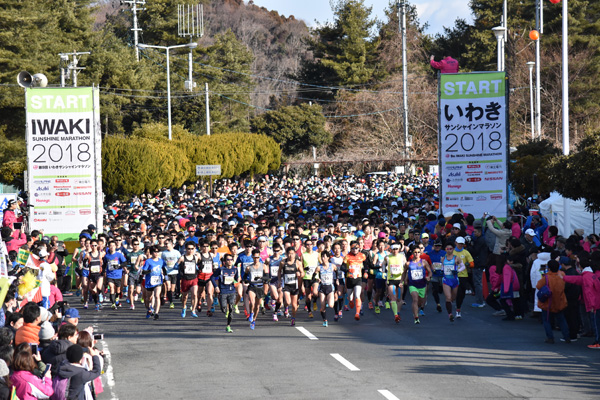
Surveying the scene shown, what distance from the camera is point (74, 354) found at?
9.08 meters

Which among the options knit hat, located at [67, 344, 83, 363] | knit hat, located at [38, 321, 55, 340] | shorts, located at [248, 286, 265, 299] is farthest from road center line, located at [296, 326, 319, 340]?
knit hat, located at [67, 344, 83, 363]

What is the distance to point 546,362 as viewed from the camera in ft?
44.6

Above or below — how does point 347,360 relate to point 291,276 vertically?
below

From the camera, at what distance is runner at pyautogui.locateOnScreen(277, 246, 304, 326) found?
18094 mm

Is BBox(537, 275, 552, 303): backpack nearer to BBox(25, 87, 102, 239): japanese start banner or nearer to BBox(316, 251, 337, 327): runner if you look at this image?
BBox(316, 251, 337, 327): runner

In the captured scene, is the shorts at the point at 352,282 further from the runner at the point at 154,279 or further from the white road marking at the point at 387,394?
the white road marking at the point at 387,394

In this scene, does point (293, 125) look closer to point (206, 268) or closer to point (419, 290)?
point (206, 268)

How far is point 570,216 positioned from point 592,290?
9.91 metres

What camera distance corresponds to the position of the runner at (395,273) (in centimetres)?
1820

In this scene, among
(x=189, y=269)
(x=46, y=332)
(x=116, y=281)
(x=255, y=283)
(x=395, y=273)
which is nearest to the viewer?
(x=46, y=332)

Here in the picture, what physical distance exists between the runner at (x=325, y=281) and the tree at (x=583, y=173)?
5.38m

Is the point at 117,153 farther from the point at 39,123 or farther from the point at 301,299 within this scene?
the point at 301,299

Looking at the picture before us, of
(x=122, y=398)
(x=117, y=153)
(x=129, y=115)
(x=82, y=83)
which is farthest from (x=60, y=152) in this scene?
(x=129, y=115)

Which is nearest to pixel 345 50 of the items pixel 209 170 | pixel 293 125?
pixel 293 125
